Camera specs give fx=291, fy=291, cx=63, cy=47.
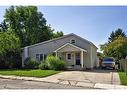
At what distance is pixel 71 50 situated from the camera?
31453mm

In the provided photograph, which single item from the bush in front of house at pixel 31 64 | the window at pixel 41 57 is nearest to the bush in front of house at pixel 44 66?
the bush in front of house at pixel 31 64

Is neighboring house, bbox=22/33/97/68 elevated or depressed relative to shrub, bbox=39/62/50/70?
elevated

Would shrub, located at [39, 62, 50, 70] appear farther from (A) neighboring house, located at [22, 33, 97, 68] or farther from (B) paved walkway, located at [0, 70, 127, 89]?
(B) paved walkway, located at [0, 70, 127, 89]

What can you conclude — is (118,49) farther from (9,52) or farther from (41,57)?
(9,52)

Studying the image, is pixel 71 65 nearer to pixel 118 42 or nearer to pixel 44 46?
pixel 44 46

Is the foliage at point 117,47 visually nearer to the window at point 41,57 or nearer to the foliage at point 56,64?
the window at point 41,57

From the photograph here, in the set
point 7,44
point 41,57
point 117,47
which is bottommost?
point 41,57

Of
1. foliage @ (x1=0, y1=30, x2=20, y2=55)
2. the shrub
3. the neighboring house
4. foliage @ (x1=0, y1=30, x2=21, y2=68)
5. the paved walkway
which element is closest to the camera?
the paved walkway

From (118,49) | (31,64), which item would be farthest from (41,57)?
(118,49)

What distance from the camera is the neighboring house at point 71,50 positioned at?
3161 centimetres

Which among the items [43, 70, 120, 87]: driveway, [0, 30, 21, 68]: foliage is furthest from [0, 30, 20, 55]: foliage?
[43, 70, 120, 87]: driveway

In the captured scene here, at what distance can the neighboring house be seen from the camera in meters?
31.6

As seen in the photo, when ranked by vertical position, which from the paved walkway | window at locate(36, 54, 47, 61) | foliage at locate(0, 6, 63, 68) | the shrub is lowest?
the paved walkway
